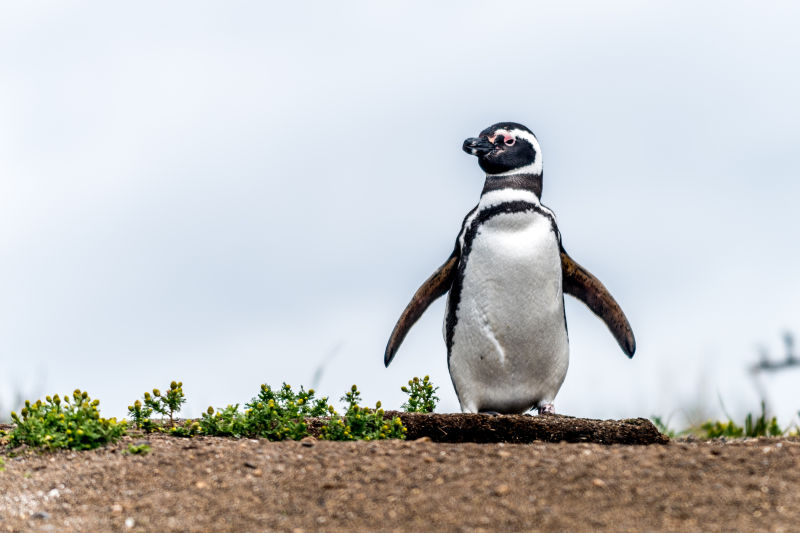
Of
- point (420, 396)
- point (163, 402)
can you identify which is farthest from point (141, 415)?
point (420, 396)

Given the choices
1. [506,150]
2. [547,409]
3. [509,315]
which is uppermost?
[506,150]

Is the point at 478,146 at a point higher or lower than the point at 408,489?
higher

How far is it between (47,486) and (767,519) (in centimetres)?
370

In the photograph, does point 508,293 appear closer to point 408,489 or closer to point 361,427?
point 361,427

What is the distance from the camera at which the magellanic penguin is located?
23.2 ft

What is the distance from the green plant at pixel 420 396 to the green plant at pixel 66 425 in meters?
2.44

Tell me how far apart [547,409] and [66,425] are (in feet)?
11.7

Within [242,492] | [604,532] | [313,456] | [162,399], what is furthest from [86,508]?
[604,532]

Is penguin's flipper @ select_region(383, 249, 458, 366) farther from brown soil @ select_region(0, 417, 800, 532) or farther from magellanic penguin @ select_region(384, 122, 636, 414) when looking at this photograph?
brown soil @ select_region(0, 417, 800, 532)

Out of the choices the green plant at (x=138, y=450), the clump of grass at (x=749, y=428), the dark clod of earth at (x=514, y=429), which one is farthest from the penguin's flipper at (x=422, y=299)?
the clump of grass at (x=749, y=428)

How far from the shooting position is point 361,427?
621 centimetres

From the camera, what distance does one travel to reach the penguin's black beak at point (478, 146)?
7.33 m

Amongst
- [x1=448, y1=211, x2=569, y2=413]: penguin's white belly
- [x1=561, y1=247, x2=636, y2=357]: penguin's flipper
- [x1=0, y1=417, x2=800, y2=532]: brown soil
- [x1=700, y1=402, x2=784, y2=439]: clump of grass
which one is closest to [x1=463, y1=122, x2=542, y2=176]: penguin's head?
[x1=448, y1=211, x2=569, y2=413]: penguin's white belly

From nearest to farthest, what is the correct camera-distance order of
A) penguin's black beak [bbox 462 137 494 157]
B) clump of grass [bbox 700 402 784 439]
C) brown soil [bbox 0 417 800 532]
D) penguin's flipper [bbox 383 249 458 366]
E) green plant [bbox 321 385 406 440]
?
brown soil [bbox 0 417 800 532]
green plant [bbox 321 385 406 440]
penguin's black beak [bbox 462 137 494 157]
penguin's flipper [bbox 383 249 458 366]
clump of grass [bbox 700 402 784 439]
